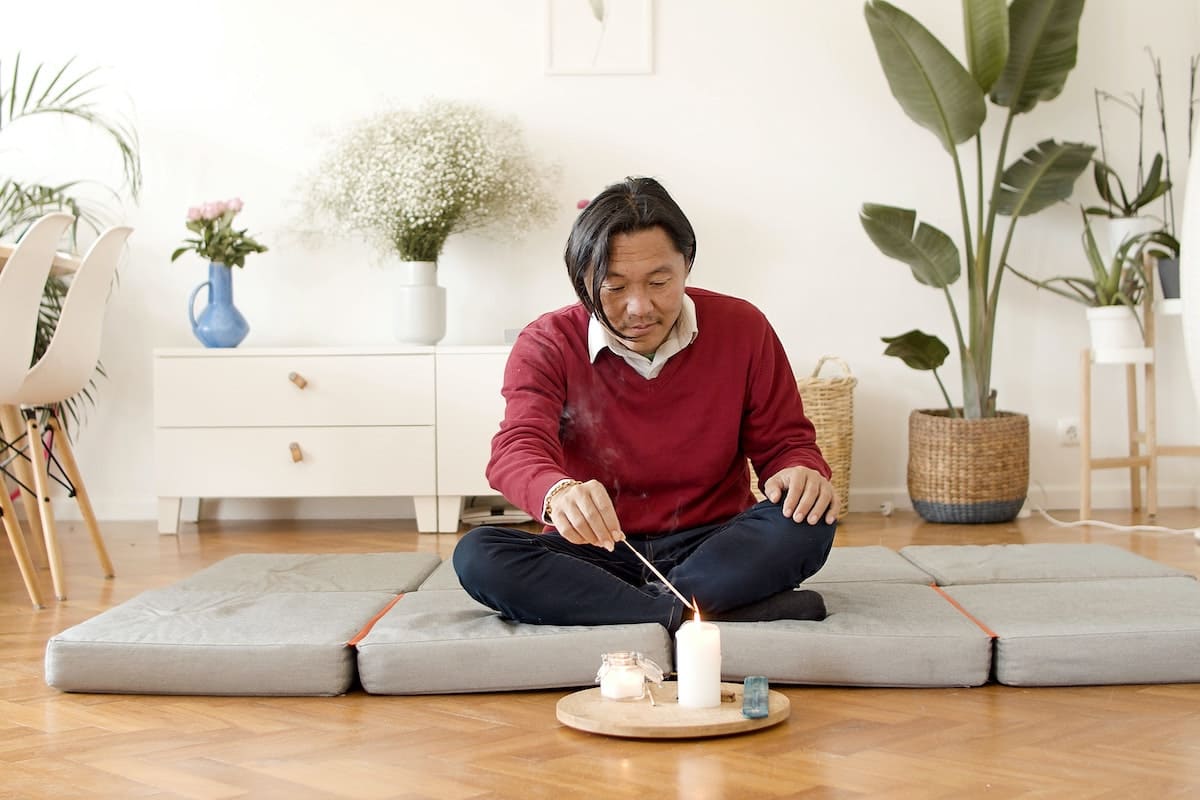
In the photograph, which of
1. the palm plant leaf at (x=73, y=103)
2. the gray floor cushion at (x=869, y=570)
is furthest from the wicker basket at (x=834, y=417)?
the palm plant leaf at (x=73, y=103)

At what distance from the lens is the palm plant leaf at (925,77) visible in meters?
4.03

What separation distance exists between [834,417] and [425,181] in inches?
58.4

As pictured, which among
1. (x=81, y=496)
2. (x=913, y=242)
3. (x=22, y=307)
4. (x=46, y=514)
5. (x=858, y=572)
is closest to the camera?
(x=858, y=572)

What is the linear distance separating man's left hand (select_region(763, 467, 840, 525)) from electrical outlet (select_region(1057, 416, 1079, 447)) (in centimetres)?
264

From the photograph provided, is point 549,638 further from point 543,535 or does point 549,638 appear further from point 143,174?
point 143,174

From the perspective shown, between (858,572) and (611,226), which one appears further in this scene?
(858,572)

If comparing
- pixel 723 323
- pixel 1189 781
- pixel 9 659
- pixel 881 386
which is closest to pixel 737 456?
pixel 723 323

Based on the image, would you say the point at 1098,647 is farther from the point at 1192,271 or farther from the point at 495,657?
the point at 1192,271

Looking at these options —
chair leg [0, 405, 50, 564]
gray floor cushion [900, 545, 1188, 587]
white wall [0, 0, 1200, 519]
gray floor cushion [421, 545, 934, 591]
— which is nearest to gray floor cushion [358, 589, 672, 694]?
gray floor cushion [421, 545, 934, 591]

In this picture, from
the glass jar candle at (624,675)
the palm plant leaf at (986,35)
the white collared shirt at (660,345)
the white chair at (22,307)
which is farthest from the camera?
the palm plant leaf at (986,35)

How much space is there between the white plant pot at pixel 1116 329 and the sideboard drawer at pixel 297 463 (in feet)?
6.90

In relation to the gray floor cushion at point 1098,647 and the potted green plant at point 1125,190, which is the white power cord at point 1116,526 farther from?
the gray floor cushion at point 1098,647

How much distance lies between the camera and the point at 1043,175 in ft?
13.6

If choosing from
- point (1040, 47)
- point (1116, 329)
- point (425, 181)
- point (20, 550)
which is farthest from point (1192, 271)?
point (20, 550)
